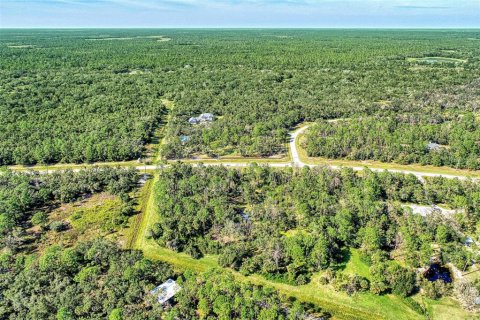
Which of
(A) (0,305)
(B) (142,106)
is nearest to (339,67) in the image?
(B) (142,106)

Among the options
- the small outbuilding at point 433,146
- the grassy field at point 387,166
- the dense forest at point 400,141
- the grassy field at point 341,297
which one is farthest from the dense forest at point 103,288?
the small outbuilding at point 433,146

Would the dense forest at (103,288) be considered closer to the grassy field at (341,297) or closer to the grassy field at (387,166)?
the grassy field at (341,297)

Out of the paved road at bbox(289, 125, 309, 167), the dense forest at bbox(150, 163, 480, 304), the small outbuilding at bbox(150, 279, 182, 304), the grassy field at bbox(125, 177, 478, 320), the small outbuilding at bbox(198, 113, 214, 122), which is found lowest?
the grassy field at bbox(125, 177, 478, 320)

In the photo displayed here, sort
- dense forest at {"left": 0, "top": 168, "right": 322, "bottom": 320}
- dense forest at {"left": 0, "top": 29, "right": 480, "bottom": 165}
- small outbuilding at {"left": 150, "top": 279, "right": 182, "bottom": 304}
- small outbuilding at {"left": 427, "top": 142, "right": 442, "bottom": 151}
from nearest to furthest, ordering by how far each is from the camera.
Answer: dense forest at {"left": 0, "top": 168, "right": 322, "bottom": 320} < small outbuilding at {"left": 150, "top": 279, "right": 182, "bottom": 304} < small outbuilding at {"left": 427, "top": 142, "right": 442, "bottom": 151} < dense forest at {"left": 0, "top": 29, "right": 480, "bottom": 165}

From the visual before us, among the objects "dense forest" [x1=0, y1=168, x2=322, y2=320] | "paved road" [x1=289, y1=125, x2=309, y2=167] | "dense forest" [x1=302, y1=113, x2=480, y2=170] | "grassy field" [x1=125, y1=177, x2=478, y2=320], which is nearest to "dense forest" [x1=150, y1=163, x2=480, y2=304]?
"grassy field" [x1=125, y1=177, x2=478, y2=320]

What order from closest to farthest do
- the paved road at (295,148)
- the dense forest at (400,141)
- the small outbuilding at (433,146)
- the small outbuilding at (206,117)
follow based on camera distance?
1. the dense forest at (400,141)
2. the paved road at (295,148)
3. the small outbuilding at (433,146)
4. the small outbuilding at (206,117)

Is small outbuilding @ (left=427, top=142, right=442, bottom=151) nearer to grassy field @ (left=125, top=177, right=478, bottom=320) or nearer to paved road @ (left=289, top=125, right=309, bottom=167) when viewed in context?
paved road @ (left=289, top=125, right=309, bottom=167)
